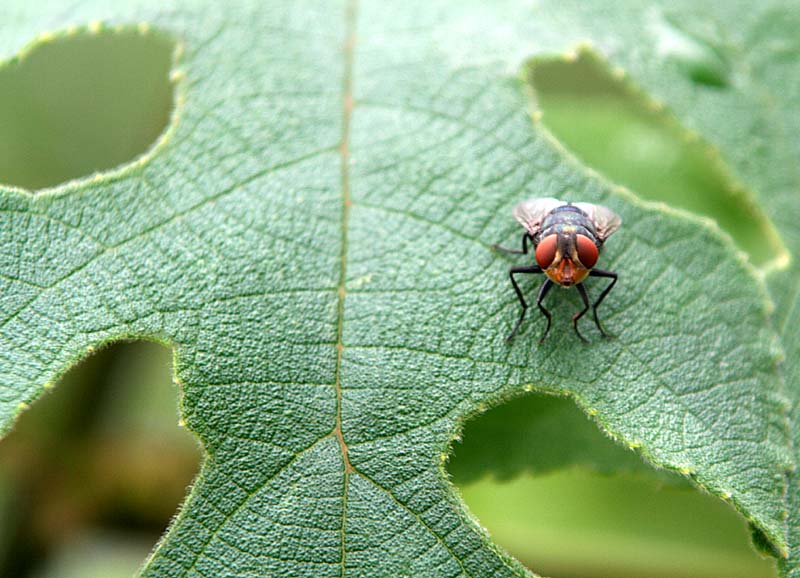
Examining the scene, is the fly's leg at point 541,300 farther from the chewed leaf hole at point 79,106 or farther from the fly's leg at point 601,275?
the chewed leaf hole at point 79,106

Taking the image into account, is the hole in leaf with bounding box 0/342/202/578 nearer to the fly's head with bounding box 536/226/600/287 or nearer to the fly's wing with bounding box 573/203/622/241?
the fly's head with bounding box 536/226/600/287

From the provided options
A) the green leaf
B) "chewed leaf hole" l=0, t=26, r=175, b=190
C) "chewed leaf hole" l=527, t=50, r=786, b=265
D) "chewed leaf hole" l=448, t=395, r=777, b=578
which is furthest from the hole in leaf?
"chewed leaf hole" l=527, t=50, r=786, b=265

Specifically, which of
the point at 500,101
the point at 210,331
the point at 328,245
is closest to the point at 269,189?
the point at 328,245

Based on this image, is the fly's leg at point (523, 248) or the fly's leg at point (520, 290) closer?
the fly's leg at point (520, 290)

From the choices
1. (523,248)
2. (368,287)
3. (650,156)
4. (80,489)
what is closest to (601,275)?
(523,248)

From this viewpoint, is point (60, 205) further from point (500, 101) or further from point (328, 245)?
point (500, 101)

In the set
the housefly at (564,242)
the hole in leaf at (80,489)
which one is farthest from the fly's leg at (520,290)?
the hole in leaf at (80,489)

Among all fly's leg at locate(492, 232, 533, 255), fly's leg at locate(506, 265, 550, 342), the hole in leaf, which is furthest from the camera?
the hole in leaf
